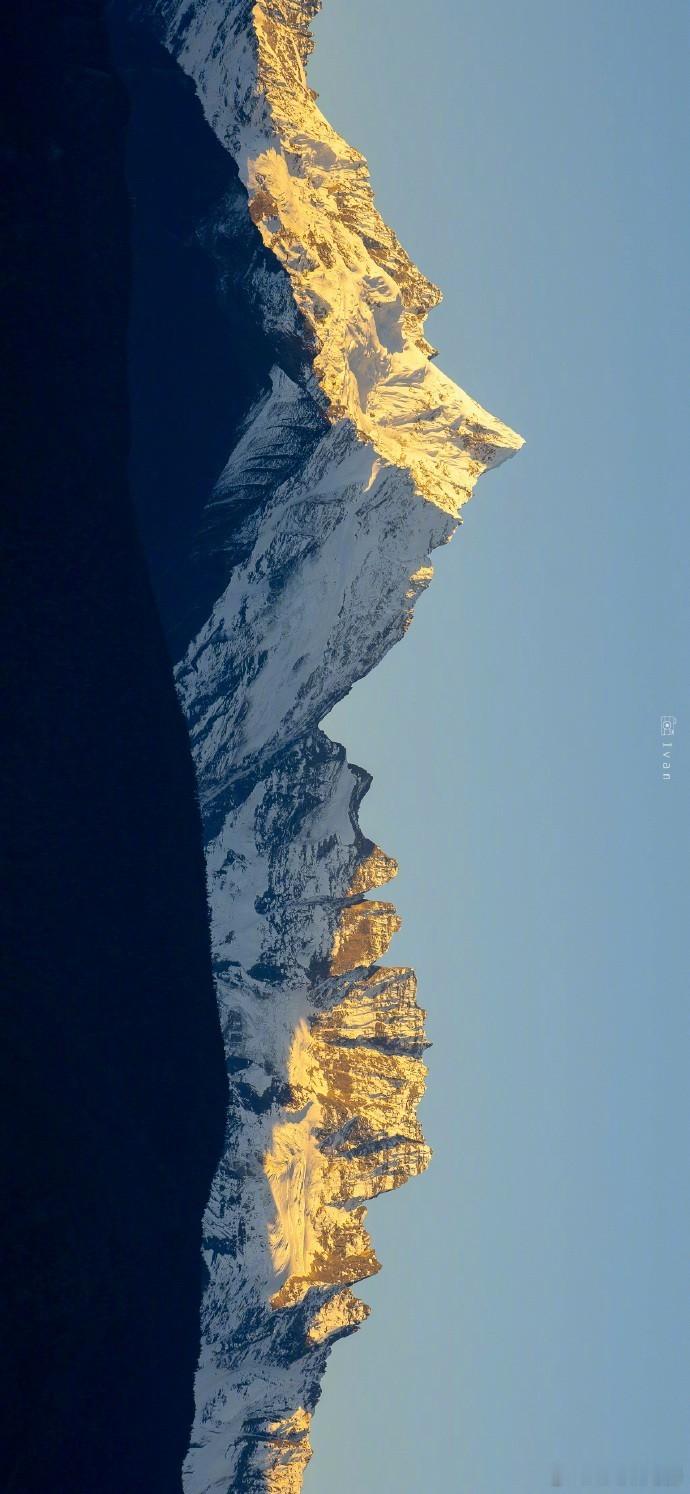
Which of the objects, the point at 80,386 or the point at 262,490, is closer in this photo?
the point at 80,386

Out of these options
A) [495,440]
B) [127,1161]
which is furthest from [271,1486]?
[495,440]

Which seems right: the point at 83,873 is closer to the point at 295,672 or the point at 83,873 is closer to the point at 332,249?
the point at 295,672

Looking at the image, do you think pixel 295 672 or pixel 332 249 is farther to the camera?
pixel 295 672

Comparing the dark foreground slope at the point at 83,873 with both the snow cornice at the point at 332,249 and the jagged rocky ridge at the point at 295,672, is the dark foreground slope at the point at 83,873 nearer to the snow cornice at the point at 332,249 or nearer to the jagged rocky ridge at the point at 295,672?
the jagged rocky ridge at the point at 295,672

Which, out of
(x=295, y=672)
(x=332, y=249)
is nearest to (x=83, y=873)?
(x=295, y=672)

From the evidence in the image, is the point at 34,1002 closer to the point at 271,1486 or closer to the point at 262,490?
the point at 262,490

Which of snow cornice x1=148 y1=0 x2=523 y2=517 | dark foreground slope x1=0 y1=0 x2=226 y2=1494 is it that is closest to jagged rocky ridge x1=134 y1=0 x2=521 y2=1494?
snow cornice x1=148 y1=0 x2=523 y2=517

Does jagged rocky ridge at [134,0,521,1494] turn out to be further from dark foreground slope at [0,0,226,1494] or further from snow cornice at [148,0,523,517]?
dark foreground slope at [0,0,226,1494]

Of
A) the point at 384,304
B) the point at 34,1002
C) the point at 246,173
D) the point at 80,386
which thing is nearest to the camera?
the point at 34,1002
